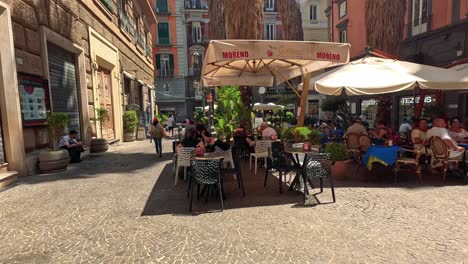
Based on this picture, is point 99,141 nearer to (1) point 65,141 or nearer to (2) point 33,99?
(1) point 65,141

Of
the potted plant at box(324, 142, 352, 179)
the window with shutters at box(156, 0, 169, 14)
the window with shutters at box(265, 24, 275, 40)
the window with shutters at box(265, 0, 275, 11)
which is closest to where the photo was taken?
the potted plant at box(324, 142, 352, 179)

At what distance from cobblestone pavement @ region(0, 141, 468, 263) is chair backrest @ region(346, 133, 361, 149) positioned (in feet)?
4.26

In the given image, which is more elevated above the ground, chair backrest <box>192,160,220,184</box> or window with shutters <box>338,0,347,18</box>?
window with shutters <box>338,0,347,18</box>

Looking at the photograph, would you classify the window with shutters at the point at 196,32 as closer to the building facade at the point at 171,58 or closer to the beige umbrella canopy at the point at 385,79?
the building facade at the point at 171,58

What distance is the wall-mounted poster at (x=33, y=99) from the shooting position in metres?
7.07

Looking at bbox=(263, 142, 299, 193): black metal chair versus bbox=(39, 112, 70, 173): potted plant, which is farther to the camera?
bbox=(39, 112, 70, 173): potted plant

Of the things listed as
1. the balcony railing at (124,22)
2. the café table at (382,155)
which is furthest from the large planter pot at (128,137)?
the café table at (382,155)

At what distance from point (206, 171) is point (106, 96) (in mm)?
11129

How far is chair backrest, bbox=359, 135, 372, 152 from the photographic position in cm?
668

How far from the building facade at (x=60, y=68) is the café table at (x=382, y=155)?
27.0 feet

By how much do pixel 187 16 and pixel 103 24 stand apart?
24844mm

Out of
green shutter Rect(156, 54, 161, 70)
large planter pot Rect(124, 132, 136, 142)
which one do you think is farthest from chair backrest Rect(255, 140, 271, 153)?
green shutter Rect(156, 54, 161, 70)

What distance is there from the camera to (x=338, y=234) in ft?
11.6

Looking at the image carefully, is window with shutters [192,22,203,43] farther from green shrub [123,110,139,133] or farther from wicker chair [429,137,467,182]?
wicker chair [429,137,467,182]
